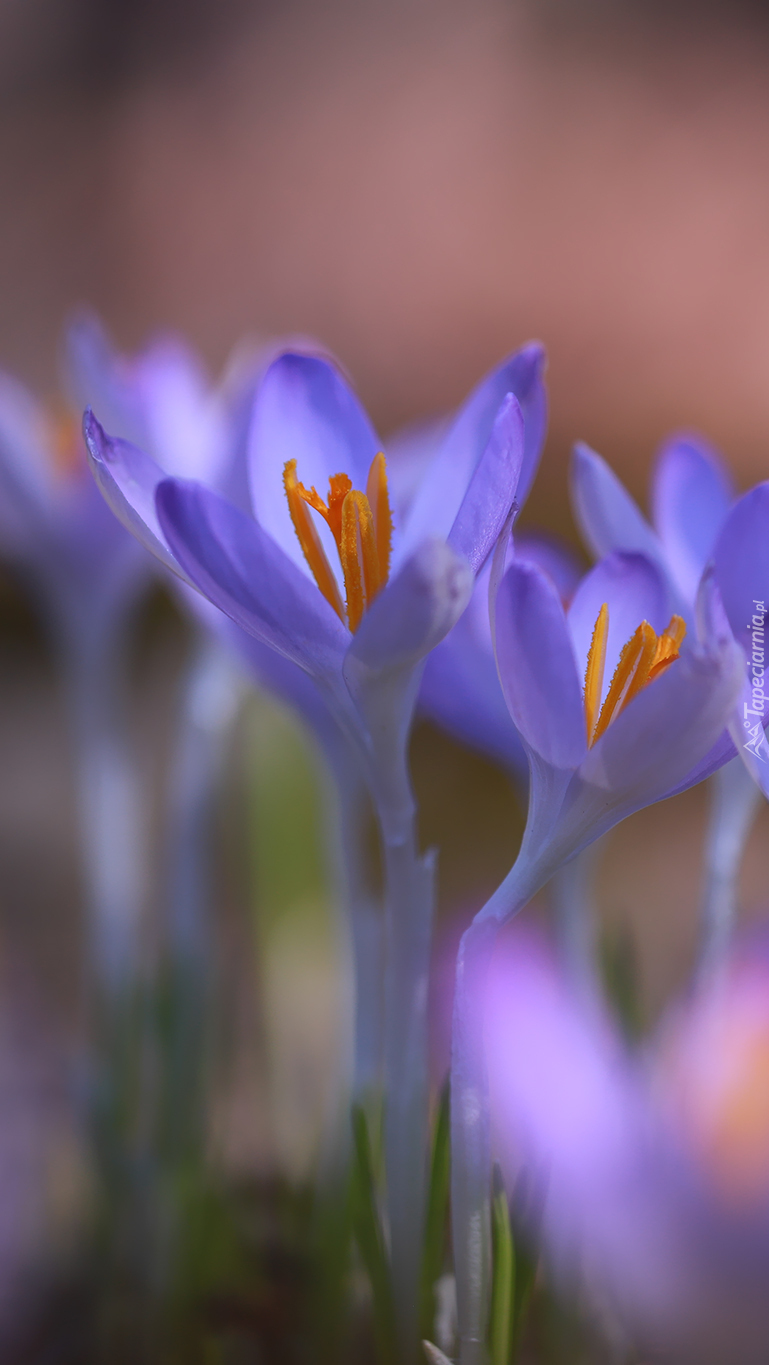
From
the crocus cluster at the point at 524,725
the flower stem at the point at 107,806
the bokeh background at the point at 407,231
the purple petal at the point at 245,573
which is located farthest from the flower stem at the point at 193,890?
the bokeh background at the point at 407,231

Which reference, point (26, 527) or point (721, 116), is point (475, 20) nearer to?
point (721, 116)

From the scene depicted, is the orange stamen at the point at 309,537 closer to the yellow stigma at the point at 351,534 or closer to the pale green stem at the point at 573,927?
the yellow stigma at the point at 351,534

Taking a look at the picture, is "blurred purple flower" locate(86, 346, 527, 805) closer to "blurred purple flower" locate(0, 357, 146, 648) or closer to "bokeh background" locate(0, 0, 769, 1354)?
"blurred purple flower" locate(0, 357, 146, 648)

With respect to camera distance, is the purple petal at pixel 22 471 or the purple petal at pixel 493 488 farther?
the purple petal at pixel 22 471

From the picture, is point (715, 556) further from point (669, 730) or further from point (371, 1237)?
Result: point (371, 1237)

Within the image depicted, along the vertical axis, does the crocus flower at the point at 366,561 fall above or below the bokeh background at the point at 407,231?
below

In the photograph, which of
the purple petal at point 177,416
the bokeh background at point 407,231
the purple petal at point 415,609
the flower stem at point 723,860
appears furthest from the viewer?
the bokeh background at point 407,231

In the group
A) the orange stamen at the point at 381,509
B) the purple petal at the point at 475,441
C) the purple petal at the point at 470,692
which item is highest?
the purple petal at the point at 475,441

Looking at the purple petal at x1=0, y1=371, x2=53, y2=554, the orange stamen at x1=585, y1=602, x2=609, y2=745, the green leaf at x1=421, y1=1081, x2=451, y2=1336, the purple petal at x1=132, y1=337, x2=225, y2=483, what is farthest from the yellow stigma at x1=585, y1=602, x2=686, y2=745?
the purple petal at x1=0, y1=371, x2=53, y2=554
